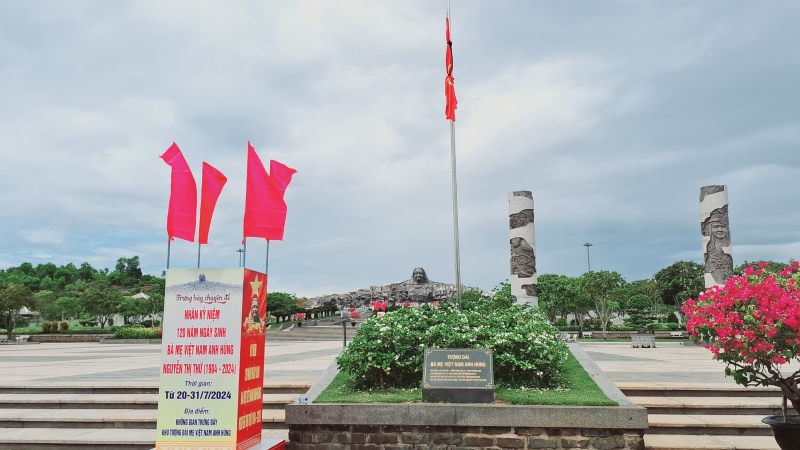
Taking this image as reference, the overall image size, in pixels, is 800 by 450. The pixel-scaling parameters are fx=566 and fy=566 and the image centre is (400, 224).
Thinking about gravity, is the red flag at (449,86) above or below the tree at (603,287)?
above

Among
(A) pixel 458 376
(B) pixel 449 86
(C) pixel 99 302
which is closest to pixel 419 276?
(C) pixel 99 302

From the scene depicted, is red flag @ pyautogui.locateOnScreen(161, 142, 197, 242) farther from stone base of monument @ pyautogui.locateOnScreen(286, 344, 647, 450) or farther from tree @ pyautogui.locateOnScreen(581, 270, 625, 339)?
tree @ pyautogui.locateOnScreen(581, 270, 625, 339)

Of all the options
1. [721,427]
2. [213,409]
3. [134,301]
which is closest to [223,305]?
[213,409]

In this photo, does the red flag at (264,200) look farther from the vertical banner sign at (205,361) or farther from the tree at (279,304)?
the tree at (279,304)

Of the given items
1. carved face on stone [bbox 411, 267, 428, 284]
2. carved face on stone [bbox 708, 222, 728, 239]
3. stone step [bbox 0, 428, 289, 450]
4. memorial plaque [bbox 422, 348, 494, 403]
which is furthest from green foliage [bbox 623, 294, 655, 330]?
stone step [bbox 0, 428, 289, 450]

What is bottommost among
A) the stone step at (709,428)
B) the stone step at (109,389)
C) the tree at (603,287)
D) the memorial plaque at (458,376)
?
the stone step at (709,428)

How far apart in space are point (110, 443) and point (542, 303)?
29.4 m

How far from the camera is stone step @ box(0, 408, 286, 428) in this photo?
24.6 feet

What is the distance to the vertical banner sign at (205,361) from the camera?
5055mm

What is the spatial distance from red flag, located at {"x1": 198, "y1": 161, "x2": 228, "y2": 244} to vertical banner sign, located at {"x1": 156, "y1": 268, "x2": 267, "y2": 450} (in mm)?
632

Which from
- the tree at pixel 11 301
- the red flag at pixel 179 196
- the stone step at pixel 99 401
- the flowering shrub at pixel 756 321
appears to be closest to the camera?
the flowering shrub at pixel 756 321

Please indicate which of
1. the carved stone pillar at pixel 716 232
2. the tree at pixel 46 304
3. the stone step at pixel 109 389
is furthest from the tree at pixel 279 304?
the stone step at pixel 109 389

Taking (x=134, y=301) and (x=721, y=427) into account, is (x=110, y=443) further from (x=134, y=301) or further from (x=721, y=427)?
(x=134, y=301)

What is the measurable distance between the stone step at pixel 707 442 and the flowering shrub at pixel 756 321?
3.63ft
